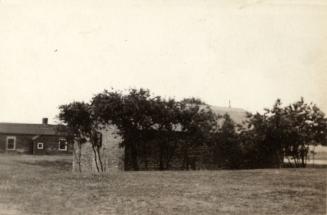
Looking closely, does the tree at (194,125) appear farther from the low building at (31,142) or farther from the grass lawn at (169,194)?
the low building at (31,142)

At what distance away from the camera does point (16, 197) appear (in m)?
14.7

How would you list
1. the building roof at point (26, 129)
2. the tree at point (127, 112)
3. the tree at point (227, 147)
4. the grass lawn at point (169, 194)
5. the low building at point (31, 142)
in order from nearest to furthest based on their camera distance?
the grass lawn at point (169, 194), the tree at point (127, 112), the tree at point (227, 147), the low building at point (31, 142), the building roof at point (26, 129)

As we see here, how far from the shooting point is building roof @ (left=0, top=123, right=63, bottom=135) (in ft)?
205

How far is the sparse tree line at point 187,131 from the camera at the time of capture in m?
27.8

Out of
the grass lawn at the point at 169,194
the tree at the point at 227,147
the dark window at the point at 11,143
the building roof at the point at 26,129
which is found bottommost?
the grass lawn at the point at 169,194

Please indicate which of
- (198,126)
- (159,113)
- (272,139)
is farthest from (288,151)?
(159,113)

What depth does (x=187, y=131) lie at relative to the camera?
95.2 ft

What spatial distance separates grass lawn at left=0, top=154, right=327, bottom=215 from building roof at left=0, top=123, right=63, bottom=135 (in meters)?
44.3

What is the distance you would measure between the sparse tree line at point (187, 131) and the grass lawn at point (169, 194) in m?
8.59

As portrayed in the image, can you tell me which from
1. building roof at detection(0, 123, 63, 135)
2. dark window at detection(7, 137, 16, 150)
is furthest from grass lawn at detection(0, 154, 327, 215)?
building roof at detection(0, 123, 63, 135)

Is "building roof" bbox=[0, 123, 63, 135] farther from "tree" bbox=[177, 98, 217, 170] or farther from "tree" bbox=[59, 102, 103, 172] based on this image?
"tree" bbox=[177, 98, 217, 170]

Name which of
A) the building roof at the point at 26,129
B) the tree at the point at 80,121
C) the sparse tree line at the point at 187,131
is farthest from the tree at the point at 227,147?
the building roof at the point at 26,129

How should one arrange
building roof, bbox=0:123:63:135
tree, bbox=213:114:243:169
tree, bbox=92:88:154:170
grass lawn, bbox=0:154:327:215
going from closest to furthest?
grass lawn, bbox=0:154:327:215
tree, bbox=92:88:154:170
tree, bbox=213:114:243:169
building roof, bbox=0:123:63:135

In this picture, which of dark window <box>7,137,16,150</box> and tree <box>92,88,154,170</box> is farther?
dark window <box>7,137,16,150</box>
